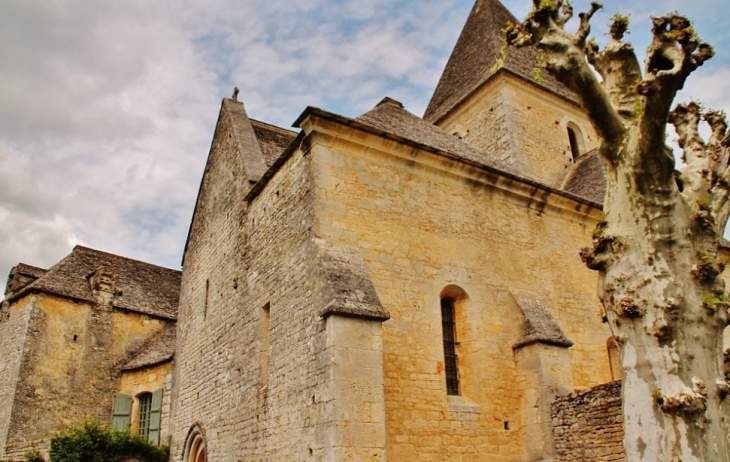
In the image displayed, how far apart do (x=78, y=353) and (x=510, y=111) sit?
15.0 m

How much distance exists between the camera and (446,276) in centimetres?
969

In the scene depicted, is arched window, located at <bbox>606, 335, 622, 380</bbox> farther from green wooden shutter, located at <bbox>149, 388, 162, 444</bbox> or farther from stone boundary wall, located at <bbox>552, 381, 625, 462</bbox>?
green wooden shutter, located at <bbox>149, 388, 162, 444</bbox>

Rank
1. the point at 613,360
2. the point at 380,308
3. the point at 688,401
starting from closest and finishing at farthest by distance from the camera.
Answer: the point at 688,401 → the point at 380,308 → the point at 613,360

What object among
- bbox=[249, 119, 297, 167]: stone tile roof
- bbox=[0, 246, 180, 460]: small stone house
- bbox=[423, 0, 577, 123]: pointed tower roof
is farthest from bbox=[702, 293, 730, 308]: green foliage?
bbox=[423, 0, 577, 123]: pointed tower roof

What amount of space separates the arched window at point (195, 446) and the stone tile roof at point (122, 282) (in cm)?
792

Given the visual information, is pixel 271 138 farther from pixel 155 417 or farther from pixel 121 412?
pixel 121 412

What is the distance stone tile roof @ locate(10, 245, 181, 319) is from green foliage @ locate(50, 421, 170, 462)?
5.70 meters

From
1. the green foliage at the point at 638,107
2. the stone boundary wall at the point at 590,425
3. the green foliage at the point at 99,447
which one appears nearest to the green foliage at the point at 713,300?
the green foliage at the point at 638,107

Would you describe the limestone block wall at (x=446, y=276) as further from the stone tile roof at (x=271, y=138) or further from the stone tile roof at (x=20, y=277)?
the stone tile roof at (x=20, y=277)

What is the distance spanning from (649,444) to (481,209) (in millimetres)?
6267

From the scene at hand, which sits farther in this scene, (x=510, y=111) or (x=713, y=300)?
(x=510, y=111)

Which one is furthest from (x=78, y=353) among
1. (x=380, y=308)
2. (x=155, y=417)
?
(x=380, y=308)

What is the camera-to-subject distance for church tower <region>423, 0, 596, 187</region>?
16.9 m

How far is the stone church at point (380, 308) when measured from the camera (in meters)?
7.98
